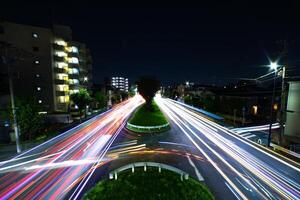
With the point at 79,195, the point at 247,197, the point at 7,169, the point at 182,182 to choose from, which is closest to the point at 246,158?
the point at 247,197

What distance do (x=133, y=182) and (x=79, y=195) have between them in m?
3.81

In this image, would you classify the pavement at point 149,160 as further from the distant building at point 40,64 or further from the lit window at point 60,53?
the lit window at point 60,53

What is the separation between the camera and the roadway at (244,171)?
11062mm

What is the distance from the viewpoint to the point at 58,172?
13.9 meters

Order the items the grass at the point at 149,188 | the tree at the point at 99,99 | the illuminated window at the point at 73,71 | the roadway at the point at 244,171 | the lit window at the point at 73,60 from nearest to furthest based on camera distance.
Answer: the grass at the point at 149,188 → the roadway at the point at 244,171 → the lit window at the point at 73,60 → the illuminated window at the point at 73,71 → the tree at the point at 99,99

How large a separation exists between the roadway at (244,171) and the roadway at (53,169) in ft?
27.4

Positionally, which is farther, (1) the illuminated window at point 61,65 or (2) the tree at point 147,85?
(1) the illuminated window at point 61,65

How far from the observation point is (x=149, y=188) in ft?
28.5

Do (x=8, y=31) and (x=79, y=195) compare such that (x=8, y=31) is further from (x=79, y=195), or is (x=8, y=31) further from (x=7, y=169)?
(x=79, y=195)

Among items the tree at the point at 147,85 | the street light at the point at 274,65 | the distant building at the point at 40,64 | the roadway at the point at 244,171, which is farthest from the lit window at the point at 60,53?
the street light at the point at 274,65

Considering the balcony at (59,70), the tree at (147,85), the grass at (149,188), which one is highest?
the balcony at (59,70)

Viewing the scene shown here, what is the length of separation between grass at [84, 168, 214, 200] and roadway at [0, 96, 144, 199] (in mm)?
2930

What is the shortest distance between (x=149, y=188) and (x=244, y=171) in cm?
854

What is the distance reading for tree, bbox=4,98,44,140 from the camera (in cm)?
2123
